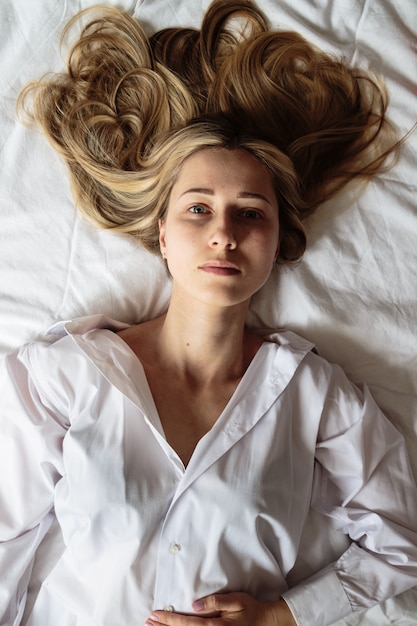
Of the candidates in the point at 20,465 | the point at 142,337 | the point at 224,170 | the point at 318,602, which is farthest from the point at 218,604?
the point at 224,170

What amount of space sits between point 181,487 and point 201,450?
9cm

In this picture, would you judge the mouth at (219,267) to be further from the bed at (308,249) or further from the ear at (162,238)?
the bed at (308,249)

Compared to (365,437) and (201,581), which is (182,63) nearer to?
(365,437)

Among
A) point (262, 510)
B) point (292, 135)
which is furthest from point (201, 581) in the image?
point (292, 135)

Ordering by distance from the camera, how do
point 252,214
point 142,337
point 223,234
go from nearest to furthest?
point 223,234 → point 252,214 → point 142,337

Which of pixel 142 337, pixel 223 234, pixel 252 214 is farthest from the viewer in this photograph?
pixel 142 337

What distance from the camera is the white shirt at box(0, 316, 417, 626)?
1.57 metres

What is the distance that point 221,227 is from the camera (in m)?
1.56

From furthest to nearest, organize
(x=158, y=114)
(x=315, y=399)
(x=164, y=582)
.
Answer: (x=158, y=114), (x=315, y=399), (x=164, y=582)

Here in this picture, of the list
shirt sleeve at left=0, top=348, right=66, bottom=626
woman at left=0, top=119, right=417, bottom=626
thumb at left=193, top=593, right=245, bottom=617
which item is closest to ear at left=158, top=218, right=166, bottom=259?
woman at left=0, top=119, right=417, bottom=626

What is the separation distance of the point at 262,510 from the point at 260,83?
1.05 m

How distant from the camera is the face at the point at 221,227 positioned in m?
1.56

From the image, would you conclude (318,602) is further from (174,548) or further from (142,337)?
(142,337)

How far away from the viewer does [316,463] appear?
1.80 metres
